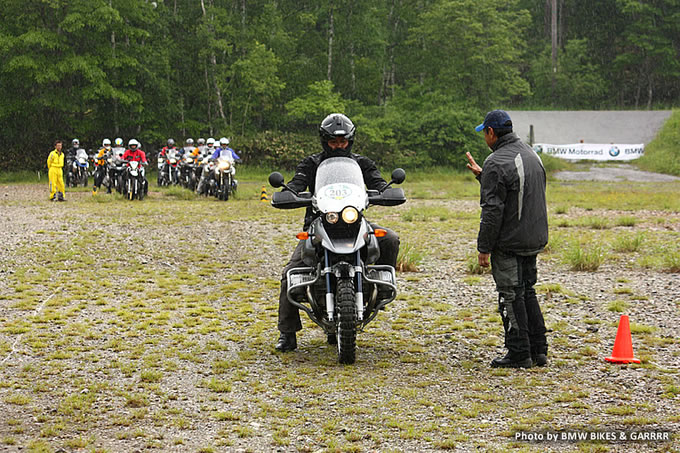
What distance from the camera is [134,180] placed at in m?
27.1

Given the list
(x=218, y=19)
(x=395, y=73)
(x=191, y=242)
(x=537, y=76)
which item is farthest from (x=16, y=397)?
→ (x=537, y=76)

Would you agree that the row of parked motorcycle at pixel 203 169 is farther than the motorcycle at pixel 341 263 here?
Yes

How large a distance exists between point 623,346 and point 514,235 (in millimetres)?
1350

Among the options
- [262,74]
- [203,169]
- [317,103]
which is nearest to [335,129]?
[203,169]

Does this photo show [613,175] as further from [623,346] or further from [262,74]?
[623,346]

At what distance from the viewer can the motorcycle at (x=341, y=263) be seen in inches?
287

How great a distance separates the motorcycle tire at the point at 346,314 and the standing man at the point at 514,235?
3.58 ft

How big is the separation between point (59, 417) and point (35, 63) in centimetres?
3896

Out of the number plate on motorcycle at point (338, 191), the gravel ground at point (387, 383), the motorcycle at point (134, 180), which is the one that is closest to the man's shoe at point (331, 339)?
the gravel ground at point (387, 383)

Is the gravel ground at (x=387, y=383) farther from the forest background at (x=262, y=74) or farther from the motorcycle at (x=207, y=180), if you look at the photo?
the forest background at (x=262, y=74)

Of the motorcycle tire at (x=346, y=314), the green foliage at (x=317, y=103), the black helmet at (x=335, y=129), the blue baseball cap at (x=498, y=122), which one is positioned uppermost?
the green foliage at (x=317, y=103)

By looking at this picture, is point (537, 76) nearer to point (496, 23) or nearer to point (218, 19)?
point (496, 23)

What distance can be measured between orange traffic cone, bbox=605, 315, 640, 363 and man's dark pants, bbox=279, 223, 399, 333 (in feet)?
6.40

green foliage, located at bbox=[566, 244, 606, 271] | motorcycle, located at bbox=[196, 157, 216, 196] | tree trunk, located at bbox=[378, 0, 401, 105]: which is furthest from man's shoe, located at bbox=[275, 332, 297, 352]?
tree trunk, located at bbox=[378, 0, 401, 105]
